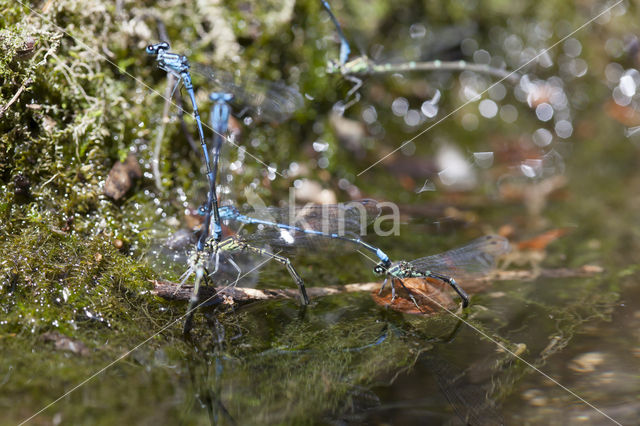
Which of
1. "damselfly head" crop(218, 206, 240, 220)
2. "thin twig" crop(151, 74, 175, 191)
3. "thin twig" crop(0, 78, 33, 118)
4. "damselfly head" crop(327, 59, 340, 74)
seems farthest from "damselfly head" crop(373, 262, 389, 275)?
"thin twig" crop(0, 78, 33, 118)

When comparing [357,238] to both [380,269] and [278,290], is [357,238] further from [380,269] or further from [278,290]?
[278,290]

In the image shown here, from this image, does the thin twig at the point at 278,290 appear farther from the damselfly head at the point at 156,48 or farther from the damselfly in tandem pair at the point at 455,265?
the damselfly head at the point at 156,48

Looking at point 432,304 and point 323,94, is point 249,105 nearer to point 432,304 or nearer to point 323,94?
point 323,94

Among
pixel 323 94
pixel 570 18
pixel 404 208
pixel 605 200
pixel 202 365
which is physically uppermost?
pixel 570 18

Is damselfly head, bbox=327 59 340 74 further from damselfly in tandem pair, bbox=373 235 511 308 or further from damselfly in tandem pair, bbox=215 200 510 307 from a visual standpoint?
damselfly in tandem pair, bbox=373 235 511 308

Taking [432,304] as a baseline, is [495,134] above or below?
above

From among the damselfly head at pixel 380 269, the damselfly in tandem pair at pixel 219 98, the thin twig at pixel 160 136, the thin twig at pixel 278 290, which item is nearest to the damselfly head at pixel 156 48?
the damselfly in tandem pair at pixel 219 98

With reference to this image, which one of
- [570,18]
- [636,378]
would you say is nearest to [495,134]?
[570,18]

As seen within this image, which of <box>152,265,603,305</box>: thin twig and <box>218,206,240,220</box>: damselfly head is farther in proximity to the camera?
<box>218,206,240,220</box>: damselfly head

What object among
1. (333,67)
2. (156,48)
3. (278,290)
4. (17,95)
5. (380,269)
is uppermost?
(333,67)

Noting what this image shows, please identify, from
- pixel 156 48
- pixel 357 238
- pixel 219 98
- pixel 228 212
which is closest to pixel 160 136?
pixel 219 98

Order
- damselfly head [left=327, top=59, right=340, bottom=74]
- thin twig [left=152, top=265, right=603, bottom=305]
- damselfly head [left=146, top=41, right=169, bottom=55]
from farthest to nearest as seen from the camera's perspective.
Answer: damselfly head [left=327, top=59, right=340, bottom=74], damselfly head [left=146, top=41, right=169, bottom=55], thin twig [left=152, top=265, right=603, bottom=305]
